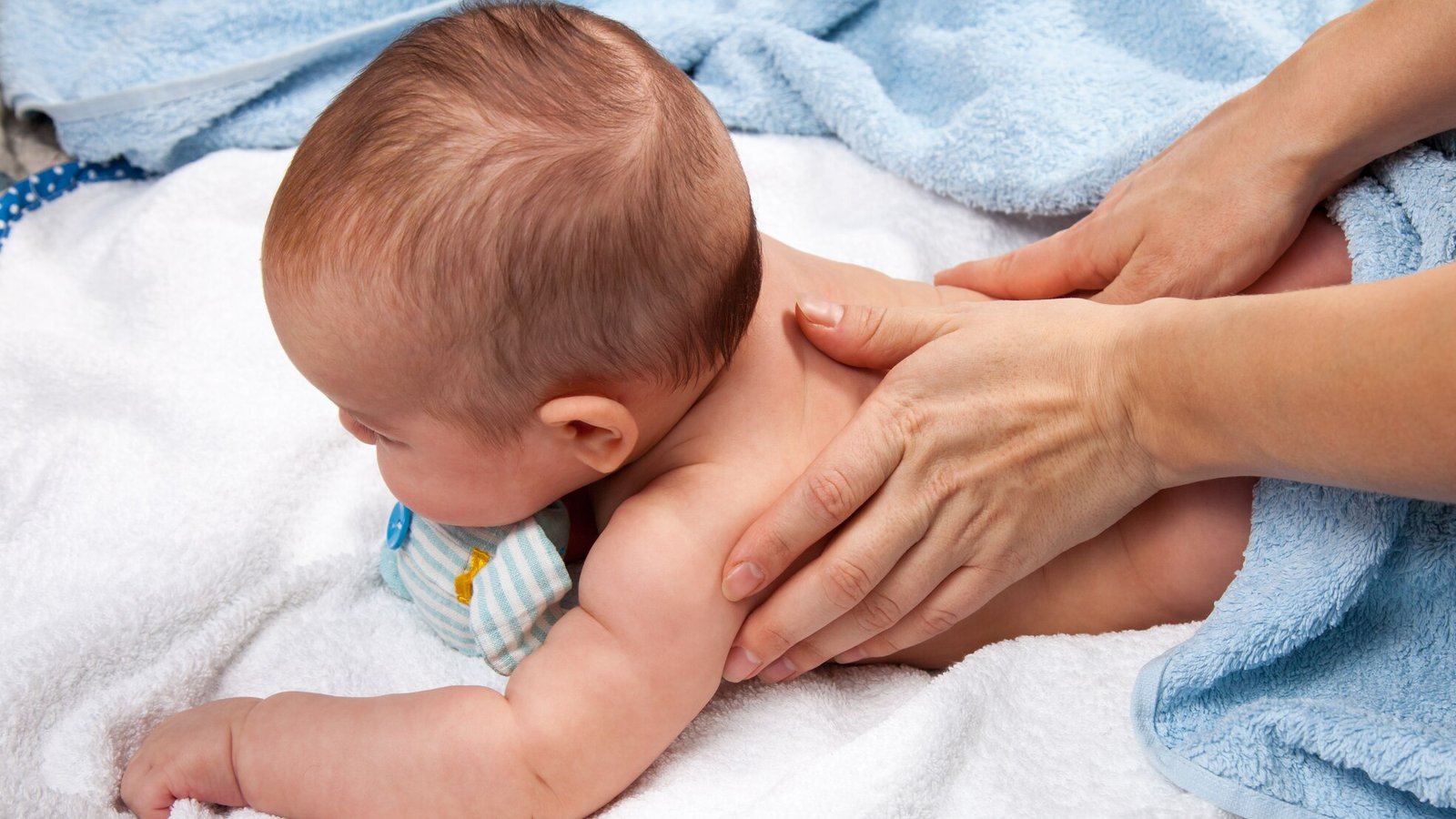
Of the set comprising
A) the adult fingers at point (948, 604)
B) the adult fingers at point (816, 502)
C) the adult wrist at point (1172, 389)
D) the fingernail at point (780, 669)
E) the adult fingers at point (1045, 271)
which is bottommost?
the fingernail at point (780, 669)

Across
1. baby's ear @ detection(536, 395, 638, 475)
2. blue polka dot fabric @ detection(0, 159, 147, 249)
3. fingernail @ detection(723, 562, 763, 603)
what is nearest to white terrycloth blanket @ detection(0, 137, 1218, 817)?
blue polka dot fabric @ detection(0, 159, 147, 249)

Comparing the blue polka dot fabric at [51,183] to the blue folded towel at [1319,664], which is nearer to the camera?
the blue folded towel at [1319,664]

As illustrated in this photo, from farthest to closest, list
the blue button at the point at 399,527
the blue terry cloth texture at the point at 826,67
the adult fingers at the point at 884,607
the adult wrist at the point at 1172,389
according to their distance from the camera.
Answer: the blue terry cloth texture at the point at 826,67, the blue button at the point at 399,527, the adult fingers at the point at 884,607, the adult wrist at the point at 1172,389

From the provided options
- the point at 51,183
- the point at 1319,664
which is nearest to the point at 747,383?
the point at 1319,664

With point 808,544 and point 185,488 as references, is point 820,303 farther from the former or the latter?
point 185,488

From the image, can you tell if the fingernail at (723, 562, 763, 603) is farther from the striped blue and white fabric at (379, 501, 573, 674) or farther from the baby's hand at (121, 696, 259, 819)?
the baby's hand at (121, 696, 259, 819)

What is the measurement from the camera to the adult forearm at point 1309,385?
75 cm

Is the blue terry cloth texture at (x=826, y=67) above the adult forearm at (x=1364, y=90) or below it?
below

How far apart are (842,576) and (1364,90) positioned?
2.04ft

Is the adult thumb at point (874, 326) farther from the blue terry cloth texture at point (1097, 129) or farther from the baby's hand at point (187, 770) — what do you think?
the baby's hand at point (187, 770)

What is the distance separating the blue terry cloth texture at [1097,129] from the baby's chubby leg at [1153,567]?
4 cm

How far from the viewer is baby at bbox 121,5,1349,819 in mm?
845

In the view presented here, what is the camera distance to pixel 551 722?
3.08 feet

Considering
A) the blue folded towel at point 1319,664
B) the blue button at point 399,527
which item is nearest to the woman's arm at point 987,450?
the blue folded towel at point 1319,664
